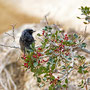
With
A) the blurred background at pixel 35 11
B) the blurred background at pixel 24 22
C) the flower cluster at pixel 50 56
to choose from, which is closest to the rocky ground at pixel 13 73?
the blurred background at pixel 24 22

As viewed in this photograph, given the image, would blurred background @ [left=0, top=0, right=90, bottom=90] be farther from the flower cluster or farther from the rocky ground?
the flower cluster

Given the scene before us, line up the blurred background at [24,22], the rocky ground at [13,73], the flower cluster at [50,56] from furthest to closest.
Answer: the blurred background at [24,22]
the rocky ground at [13,73]
the flower cluster at [50,56]

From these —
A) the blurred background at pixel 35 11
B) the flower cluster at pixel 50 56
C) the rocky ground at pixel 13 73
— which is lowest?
the rocky ground at pixel 13 73

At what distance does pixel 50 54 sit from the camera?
6.31 ft

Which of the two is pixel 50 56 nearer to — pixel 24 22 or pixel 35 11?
pixel 24 22

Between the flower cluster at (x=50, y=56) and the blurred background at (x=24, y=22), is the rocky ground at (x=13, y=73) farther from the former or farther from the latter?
the flower cluster at (x=50, y=56)

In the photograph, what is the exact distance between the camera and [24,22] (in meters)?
5.77

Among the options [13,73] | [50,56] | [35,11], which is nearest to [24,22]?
[35,11]

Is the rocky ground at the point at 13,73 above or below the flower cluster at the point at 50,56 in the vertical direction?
below

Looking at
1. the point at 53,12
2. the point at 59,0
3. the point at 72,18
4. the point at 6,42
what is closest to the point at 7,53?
the point at 6,42

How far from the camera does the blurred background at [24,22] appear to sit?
375 cm

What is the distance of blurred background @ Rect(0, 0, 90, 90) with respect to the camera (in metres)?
3.75

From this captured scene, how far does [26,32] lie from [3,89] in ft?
4.98

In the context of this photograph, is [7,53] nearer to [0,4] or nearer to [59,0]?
[59,0]
